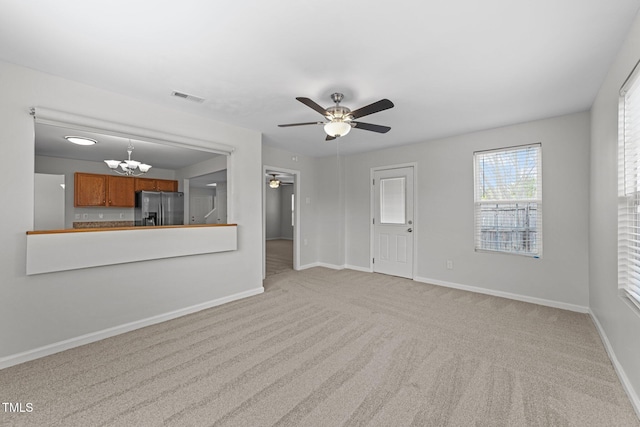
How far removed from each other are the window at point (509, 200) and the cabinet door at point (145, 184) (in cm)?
463

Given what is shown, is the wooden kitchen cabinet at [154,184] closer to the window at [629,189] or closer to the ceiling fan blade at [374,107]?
the ceiling fan blade at [374,107]

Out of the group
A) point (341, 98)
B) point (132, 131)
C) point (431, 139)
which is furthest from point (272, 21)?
point (431, 139)

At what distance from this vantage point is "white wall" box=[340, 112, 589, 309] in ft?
10.7

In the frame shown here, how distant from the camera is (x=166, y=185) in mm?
3660

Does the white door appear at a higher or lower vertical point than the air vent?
lower

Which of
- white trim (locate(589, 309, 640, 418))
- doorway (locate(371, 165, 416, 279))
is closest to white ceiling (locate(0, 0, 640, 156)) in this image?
doorway (locate(371, 165, 416, 279))

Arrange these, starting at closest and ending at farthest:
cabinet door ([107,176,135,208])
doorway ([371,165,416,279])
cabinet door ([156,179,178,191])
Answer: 1. cabinet door ([107,176,135,208])
2. cabinet door ([156,179,178,191])
3. doorway ([371,165,416,279])

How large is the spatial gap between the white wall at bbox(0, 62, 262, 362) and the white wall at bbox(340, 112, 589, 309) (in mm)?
→ 3067

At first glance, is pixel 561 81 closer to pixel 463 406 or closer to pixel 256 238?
pixel 463 406

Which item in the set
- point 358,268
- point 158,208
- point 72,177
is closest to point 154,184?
point 158,208

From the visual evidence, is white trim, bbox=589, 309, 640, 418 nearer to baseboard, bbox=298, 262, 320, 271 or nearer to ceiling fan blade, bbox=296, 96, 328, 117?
ceiling fan blade, bbox=296, 96, 328, 117

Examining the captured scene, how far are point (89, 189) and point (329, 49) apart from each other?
329 centimetres

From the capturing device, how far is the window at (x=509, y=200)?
3.57 meters

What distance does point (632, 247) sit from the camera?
6.12 ft
